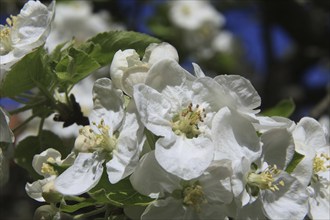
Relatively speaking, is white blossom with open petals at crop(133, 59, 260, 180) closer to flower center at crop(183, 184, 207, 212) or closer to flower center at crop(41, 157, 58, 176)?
flower center at crop(183, 184, 207, 212)

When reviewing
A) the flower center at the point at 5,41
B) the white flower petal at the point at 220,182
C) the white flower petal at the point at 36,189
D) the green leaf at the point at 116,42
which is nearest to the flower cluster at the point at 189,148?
the white flower petal at the point at 220,182

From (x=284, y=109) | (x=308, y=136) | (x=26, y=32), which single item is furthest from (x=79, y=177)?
(x=284, y=109)

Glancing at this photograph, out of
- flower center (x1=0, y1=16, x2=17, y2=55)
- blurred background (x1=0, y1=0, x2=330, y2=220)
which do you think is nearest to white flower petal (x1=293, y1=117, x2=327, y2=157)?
flower center (x1=0, y1=16, x2=17, y2=55)

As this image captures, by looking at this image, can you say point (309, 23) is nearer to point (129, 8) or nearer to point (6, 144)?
point (129, 8)

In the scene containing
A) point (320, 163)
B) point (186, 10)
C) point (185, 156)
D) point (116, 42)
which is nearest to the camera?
point (185, 156)

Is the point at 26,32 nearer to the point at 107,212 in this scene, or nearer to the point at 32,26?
the point at 32,26

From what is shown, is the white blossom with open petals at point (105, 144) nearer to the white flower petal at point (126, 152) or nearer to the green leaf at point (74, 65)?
the white flower petal at point (126, 152)
